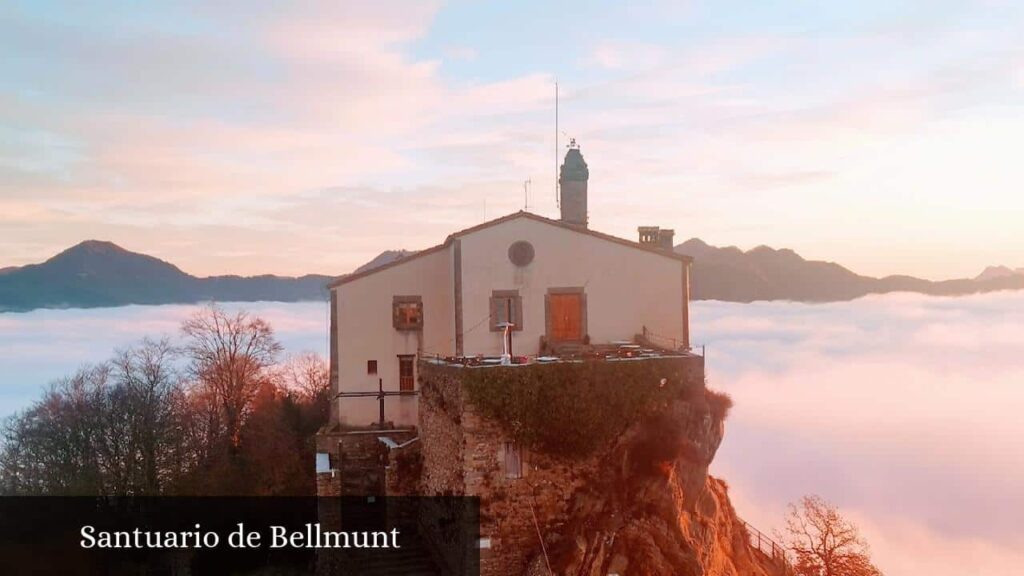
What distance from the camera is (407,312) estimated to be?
87.4 feet

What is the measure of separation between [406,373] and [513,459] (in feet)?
32.2

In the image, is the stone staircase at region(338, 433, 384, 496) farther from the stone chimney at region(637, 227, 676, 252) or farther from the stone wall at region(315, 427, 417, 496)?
the stone chimney at region(637, 227, 676, 252)

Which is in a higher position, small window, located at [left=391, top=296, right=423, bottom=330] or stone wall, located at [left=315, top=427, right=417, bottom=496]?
small window, located at [left=391, top=296, right=423, bottom=330]

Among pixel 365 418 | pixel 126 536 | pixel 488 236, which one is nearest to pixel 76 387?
pixel 126 536

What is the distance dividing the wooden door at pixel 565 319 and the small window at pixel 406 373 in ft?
18.6

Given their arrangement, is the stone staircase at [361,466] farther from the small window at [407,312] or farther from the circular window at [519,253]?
the circular window at [519,253]

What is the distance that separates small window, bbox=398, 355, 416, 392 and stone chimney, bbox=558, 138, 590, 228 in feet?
31.5

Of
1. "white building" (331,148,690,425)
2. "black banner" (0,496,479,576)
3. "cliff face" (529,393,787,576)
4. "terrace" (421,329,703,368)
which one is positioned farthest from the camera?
"white building" (331,148,690,425)

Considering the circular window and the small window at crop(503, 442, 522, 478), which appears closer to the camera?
the small window at crop(503, 442, 522, 478)

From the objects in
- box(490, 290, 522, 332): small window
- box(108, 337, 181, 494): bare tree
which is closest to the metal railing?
box(490, 290, 522, 332): small window

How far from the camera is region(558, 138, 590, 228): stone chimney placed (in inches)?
1211

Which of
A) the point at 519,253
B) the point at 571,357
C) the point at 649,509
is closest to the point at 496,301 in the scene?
the point at 519,253

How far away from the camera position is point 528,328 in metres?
25.5

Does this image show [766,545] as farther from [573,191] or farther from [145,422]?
[145,422]
